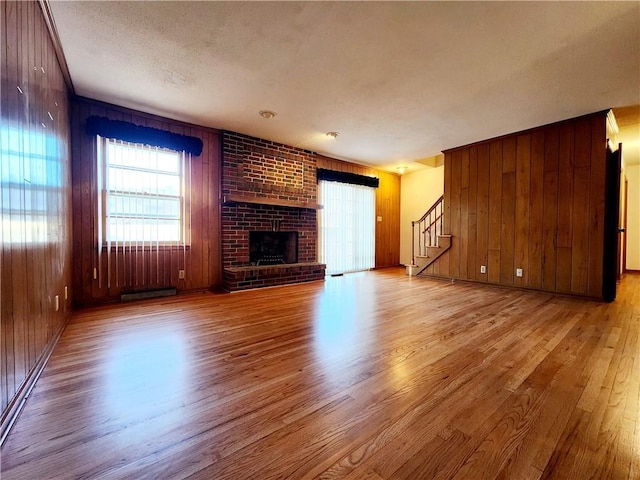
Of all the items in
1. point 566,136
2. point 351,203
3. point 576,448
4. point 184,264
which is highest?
point 566,136

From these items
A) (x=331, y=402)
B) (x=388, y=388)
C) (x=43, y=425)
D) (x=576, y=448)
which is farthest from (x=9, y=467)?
(x=576, y=448)

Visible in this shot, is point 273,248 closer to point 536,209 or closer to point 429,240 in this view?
point 429,240

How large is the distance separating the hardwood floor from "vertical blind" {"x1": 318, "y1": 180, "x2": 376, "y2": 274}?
3.39 metres

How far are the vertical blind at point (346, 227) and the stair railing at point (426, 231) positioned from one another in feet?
3.63

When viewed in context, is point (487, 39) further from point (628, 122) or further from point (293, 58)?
point (628, 122)

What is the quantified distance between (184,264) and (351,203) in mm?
3924

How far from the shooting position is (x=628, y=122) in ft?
13.6

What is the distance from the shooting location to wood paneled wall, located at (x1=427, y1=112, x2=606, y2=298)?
12.9 ft

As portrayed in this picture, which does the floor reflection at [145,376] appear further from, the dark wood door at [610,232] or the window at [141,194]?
the dark wood door at [610,232]

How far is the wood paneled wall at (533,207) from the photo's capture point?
12.9ft

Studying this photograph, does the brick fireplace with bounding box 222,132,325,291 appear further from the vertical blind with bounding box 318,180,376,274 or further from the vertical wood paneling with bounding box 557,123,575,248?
the vertical wood paneling with bounding box 557,123,575,248

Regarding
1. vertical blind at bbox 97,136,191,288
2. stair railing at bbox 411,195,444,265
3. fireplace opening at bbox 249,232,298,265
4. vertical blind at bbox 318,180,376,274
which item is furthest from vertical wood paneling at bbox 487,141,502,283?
vertical blind at bbox 97,136,191,288

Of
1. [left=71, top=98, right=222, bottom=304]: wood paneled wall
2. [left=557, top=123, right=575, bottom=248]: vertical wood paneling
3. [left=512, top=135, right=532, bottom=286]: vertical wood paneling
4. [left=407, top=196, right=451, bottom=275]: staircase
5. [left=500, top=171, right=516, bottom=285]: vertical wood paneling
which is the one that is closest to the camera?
[left=71, top=98, right=222, bottom=304]: wood paneled wall

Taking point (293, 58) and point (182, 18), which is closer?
point (182, 18)
